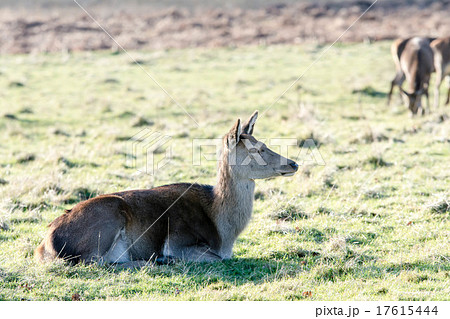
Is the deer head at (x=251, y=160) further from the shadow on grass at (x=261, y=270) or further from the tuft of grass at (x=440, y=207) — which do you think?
the tuft of grass at (x=440, y=207)

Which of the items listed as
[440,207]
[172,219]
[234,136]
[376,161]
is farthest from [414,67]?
[172,219]

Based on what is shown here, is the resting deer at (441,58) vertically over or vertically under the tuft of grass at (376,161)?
over

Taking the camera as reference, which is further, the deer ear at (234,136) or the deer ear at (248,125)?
the deer ear at (248,125)

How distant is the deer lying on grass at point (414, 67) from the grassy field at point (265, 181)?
0.86m

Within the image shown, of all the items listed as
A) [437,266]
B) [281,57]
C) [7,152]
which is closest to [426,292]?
[437,266]

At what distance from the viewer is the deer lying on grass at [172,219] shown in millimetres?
6234

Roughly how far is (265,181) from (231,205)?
9.96 feet

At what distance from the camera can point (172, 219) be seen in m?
6.86

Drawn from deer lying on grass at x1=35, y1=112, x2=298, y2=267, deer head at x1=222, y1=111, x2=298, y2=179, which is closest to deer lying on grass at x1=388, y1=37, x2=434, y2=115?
deer head at x1=222, y1=111, x2=298, y2=179

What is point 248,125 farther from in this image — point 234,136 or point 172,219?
point 172,219

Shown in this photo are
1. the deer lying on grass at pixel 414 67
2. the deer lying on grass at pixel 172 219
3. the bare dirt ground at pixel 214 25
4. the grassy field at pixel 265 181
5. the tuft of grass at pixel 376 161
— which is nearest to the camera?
the grassy field at pixel 265 181

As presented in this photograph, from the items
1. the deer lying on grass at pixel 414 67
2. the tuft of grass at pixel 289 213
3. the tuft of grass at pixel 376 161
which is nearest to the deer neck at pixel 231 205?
the tuft of grass at pixel 289 213

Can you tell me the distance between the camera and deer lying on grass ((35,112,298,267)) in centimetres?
623
